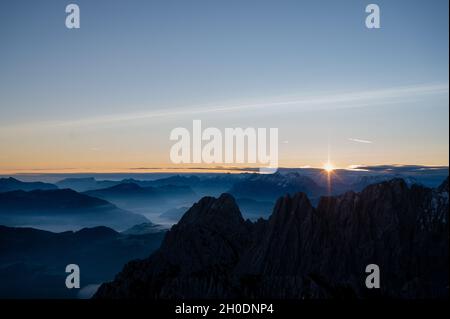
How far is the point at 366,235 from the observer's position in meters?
124

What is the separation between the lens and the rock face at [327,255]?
10938cm

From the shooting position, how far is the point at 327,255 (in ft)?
396

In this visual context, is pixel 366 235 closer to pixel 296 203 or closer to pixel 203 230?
pixel 296 203

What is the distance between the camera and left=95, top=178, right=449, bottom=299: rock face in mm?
109375

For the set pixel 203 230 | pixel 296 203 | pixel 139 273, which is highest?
pixel 296 203

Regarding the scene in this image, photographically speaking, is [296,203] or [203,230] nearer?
[296,203]

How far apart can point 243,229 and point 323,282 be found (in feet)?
131
